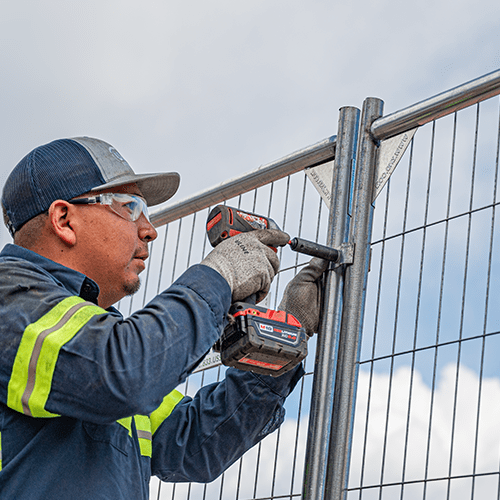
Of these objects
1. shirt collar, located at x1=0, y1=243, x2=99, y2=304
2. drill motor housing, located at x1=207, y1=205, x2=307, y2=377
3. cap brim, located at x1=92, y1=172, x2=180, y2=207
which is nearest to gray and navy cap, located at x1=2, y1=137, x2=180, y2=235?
cap brim, located at x1=92, y1=172, x2=180, y2=207

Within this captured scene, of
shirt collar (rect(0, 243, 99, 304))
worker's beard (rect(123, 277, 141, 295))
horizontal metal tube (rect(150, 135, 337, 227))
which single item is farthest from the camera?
horizontal metal tube (rect(150, 135, 337, 227))

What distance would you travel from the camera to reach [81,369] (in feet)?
7.02

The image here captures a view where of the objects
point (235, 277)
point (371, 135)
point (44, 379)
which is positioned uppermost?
point (371, 135)

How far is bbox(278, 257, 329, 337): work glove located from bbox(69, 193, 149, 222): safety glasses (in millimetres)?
648

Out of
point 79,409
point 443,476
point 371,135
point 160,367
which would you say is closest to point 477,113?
point 371,135

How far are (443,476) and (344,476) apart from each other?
1.26ft

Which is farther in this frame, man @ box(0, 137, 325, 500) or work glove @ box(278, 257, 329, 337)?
work glove @ box(278, 257, 329, 337)

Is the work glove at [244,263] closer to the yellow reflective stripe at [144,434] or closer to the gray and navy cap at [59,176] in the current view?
the gray and navy cap at [59,176]

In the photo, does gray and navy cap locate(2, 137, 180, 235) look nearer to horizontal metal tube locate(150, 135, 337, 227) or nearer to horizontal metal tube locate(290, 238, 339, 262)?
horizontal metal tube locate(290, 238, 339, 262)

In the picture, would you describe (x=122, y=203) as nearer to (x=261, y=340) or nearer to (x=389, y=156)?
(x=261, y=340)

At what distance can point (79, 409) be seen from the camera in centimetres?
216

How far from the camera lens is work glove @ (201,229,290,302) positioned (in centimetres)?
257

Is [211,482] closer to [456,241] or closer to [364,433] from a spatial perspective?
[364,433]

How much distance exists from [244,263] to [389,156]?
32.6 inches
